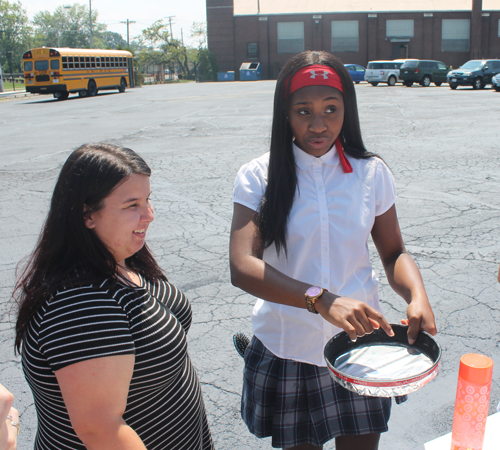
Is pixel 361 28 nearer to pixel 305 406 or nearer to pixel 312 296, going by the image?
pixel 305 406

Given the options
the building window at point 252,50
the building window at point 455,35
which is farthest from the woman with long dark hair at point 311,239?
the building window at point 455,35

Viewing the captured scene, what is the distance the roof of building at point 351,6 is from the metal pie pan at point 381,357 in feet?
171

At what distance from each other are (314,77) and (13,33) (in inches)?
3093

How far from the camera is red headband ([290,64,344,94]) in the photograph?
5.96 ft

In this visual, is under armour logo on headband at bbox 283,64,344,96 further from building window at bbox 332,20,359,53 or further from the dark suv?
building window at bbox 332,20,359,53

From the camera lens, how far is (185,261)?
16.1ft

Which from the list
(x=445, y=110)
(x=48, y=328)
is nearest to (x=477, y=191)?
(x=48, y=328)

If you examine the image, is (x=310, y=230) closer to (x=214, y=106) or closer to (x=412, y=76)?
(x=214, y=106)

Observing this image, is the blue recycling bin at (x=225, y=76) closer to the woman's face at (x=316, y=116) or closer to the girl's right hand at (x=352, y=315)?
the woman's face at (x=316, y=116)

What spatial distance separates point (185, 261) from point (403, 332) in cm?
347

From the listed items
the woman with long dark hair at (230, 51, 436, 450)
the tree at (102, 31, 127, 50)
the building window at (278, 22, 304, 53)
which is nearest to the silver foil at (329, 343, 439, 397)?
the woman with long dark hair at (230, 51, 436, 450)

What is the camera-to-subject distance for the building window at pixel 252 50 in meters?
51.2

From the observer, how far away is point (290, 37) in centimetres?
5056

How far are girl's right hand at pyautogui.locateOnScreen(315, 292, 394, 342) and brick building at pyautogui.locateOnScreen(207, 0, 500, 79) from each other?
48.9 m
